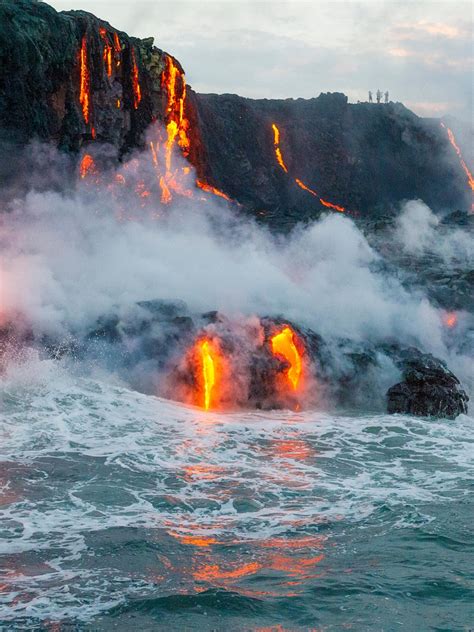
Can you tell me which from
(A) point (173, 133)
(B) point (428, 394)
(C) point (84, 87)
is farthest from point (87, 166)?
(B) point (428, 394)

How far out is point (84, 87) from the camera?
42.3 m

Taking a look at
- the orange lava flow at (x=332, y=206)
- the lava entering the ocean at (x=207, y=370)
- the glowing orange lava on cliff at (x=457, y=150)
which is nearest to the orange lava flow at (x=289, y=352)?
the lava entering the ocean at (x=207, y=370)

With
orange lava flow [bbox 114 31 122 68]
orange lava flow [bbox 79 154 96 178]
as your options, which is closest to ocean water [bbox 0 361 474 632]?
orange lava flow [bbox 79 154 96 178]

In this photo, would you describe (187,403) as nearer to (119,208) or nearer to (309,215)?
(119,208)

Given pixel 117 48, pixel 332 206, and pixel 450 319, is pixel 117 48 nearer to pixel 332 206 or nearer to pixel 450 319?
pixel 450 319

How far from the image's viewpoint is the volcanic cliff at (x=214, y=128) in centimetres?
3900

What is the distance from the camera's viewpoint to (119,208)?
147 ft

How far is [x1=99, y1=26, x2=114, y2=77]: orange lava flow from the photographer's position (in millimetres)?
43172

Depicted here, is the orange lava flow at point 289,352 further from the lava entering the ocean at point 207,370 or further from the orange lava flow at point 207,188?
the orange lava flow at point 207,188

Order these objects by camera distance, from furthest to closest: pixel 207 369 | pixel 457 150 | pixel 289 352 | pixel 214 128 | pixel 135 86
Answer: pixel 457 150, pixel 214 128, pixel 135 86, pixel 289 352, pixel 207 369

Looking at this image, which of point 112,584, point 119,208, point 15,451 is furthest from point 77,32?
point 112,584

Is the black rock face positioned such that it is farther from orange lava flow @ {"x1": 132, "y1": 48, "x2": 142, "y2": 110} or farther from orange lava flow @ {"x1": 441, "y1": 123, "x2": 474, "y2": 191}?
orange lava flow @ {"x1": 132, "y1": 48, "x2": 142, "y2": 110}

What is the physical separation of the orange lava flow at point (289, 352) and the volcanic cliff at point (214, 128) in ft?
56.6

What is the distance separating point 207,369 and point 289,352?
295cm
